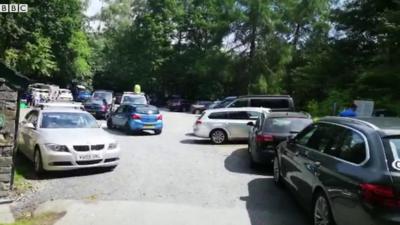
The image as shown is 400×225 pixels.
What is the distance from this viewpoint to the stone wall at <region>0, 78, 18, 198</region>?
846cm

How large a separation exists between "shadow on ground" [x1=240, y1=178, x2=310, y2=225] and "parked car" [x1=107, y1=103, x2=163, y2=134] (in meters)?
11.5

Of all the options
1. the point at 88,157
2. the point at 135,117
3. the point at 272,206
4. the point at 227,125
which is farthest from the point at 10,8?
the point at 135,117

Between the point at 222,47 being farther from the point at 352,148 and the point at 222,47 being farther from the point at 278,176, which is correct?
the point at 352,148

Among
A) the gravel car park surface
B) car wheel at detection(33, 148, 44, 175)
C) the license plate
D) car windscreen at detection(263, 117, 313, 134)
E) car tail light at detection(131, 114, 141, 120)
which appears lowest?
the gravel car park surface

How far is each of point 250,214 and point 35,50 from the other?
26559 mm

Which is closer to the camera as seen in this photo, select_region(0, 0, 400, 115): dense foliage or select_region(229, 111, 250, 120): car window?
select_region(229, 111, 250, 120): car window

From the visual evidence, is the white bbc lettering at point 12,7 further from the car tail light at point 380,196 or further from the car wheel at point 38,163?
the car tail light at point 380,196

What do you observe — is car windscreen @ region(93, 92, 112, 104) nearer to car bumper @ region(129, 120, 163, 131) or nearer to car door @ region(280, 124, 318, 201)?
car bumper @ region(129, 120, 163, 131)

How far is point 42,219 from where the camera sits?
7176 millimetres

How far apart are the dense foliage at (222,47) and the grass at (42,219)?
1491 centimetres

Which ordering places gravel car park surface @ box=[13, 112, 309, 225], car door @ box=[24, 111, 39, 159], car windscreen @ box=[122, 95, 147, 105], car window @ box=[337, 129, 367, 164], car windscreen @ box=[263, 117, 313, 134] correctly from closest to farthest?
car window @ box=[337, 129, 367, 164], gravel car park surface @ box=[13, 112, 309, 225], car door @ box=[24, 111, 39, 159], car windscreen @ box=[263, 117, 313, 134], car windscreen @ box=[122, 95, 147, 105]

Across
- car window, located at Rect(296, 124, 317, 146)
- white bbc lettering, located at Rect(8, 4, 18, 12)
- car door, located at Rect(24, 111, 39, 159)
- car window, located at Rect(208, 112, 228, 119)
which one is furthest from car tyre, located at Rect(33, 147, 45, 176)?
car window, located at Rect(208, 112, 228, 119)

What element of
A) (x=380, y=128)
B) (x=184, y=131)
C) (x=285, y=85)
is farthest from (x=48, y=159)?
(x=285, y=85)

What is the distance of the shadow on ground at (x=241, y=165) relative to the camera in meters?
11.4
